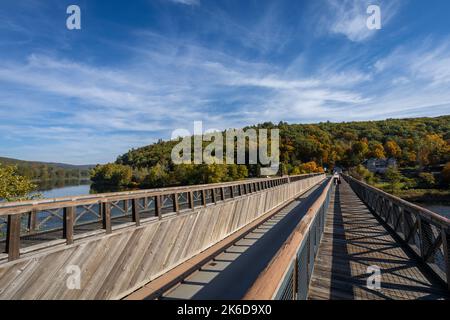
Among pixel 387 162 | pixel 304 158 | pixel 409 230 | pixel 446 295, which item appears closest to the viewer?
pixel 446 295

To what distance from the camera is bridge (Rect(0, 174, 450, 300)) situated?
3.77 m

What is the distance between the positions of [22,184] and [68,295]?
1350 cm

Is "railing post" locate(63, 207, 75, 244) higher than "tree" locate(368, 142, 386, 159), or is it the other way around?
"tree" locate(368, 142, 386, 159)

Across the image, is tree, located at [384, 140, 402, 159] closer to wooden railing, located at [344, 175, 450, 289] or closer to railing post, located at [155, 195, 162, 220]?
wooden railing, located at [344, 175, 450, 289]

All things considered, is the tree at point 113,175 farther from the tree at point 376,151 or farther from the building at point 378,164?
the tree at point 376,151

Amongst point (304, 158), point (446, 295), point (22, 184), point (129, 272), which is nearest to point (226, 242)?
point (129, 272)

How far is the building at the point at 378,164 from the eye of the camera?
114856 mm

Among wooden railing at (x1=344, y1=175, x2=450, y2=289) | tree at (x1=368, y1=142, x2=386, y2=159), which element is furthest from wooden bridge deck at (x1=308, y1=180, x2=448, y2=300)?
tree at (x1=368, y1=142, x2=386, y2=159)

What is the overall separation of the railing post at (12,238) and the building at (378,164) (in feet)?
416

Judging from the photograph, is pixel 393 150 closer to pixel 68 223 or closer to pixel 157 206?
pixel 157 206

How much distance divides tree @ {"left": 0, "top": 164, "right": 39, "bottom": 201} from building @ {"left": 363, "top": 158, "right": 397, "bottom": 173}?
122 metres

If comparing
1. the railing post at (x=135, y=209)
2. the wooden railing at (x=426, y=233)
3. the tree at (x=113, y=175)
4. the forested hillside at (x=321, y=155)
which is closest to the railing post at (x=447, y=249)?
the wooden railing at (x=426, y=233)
